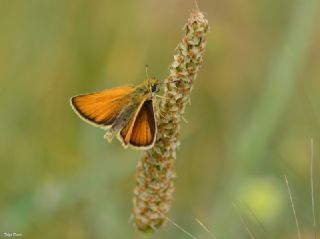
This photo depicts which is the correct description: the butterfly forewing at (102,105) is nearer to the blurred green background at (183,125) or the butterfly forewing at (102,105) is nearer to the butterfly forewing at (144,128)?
the butterfly forewing at (144,128)

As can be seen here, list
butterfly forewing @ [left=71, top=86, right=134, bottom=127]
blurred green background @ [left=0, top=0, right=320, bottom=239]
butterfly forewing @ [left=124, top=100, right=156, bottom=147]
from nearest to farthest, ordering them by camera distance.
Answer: butterfly forewing @ [left=124, top=100, right=156, bottom=147] < butterfly forewing @ [left=71, top=86, right=134, bottom=127] < blurred green background @ [left=0, top=0, right=320, bottom=239]

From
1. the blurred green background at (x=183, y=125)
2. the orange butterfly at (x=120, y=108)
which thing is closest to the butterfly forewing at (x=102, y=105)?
the orange butterfly at (x=120, y=108)

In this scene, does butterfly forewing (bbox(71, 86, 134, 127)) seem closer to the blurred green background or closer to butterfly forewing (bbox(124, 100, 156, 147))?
butterfly forewing (bbox(124, 100, 156, 147))

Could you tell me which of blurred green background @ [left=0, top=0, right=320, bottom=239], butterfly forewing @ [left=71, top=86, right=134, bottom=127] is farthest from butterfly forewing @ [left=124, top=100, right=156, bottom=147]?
blurred green background @ [left=0, top=0, right=320, bottom=239]

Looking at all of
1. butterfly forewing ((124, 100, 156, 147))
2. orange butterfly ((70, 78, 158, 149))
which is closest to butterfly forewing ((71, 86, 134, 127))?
orange butterfly ((70, 78, 158, 149))

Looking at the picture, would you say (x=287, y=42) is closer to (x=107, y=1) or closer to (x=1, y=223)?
(x=107, y=1)

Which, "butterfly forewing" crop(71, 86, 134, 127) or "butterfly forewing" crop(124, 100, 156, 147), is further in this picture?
"butterfly forewing" crop(71, 86, 134, 127)

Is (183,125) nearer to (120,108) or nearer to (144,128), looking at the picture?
(120,108)

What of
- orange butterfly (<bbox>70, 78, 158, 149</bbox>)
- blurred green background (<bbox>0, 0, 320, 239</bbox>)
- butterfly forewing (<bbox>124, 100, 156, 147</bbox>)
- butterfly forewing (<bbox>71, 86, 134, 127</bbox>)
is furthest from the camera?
blurred green background (<bbox>0, 0, 320, 239</bbox>)
